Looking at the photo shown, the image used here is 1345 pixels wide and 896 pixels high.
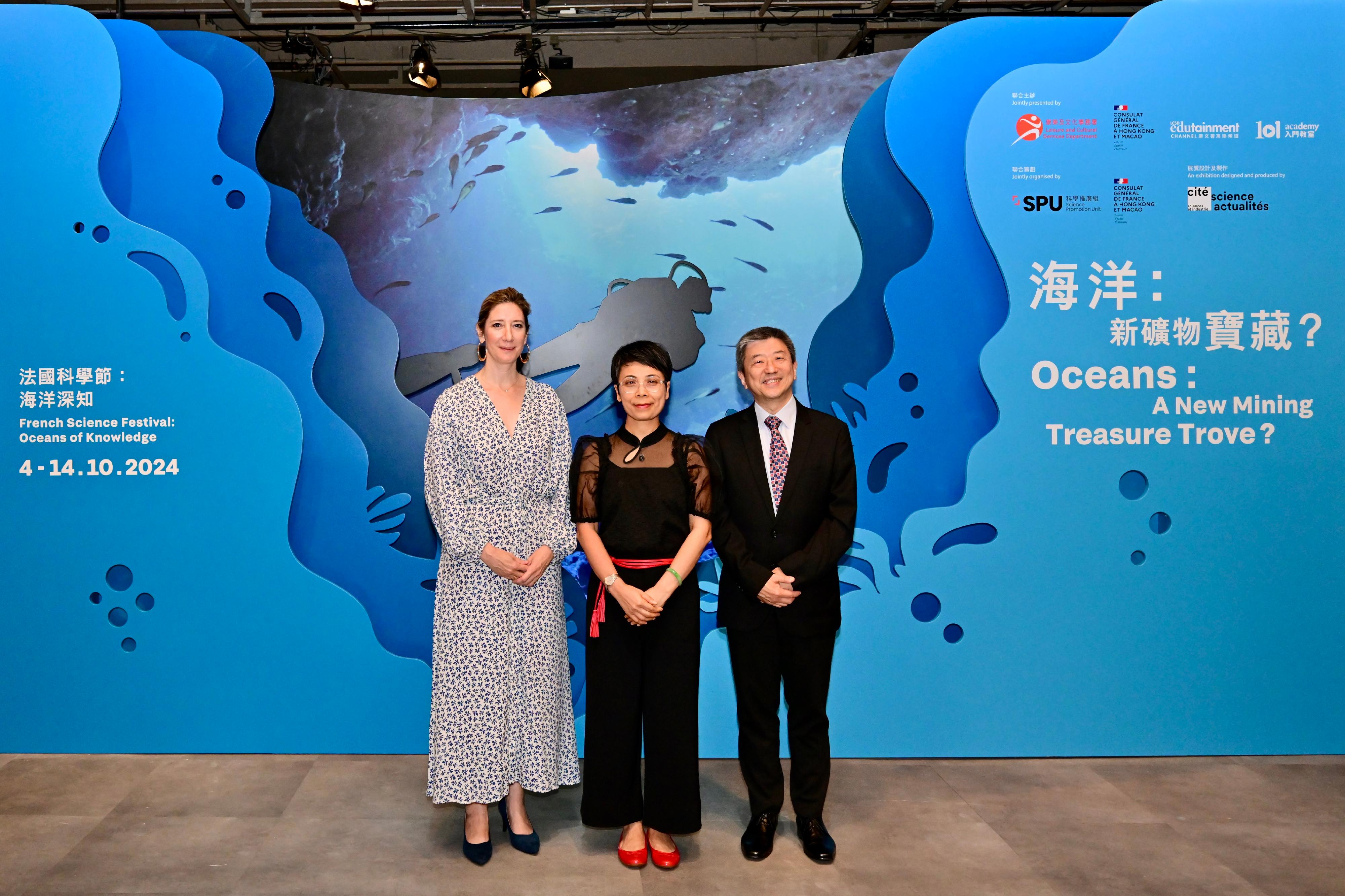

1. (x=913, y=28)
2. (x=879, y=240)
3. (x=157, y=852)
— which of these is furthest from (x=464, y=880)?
(x=913, y=28)

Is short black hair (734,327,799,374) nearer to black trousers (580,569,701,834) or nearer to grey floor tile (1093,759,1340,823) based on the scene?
black trousers (580,569,701,834)

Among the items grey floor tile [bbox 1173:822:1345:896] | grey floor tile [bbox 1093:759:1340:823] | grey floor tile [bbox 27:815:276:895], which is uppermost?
grey floor tile [bbox 27:815:276:895]

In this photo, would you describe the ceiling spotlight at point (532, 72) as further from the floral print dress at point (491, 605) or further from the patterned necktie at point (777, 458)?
the patterned necktie at point (777, 458)

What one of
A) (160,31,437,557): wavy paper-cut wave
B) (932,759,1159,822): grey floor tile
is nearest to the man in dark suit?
(932,759,1159,822): grey floor tile

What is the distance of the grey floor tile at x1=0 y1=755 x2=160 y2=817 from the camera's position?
3004 millimetres

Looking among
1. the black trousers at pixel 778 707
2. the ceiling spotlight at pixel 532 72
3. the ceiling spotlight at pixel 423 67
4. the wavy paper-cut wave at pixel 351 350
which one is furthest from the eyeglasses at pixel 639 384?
the ceiling spotlight at pixel 423 67

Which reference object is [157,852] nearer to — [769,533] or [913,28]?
[769,533]

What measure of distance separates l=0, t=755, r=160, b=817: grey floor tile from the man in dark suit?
2258 millimetres

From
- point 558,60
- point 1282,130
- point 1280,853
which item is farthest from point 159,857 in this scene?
point 558,60

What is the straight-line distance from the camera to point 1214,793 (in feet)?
10.3

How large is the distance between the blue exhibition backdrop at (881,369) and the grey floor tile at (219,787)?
0.40 ft

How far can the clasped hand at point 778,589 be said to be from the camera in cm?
263

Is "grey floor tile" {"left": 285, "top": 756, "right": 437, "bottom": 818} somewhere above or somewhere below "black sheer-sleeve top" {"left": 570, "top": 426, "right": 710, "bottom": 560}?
below

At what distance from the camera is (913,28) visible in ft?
21.3
